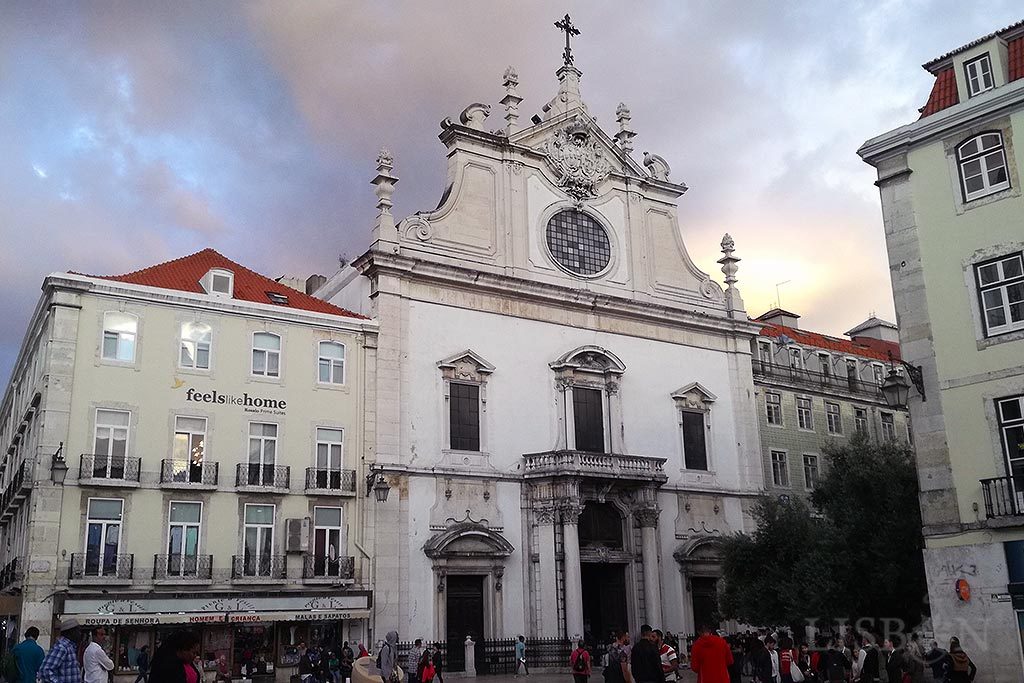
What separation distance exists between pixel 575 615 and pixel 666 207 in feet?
61.3

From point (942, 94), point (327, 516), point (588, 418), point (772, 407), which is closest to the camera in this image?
point (942, 94)

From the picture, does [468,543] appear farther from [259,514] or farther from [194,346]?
[194,346]

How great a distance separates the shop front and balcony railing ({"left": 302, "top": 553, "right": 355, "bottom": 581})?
0.72 metres

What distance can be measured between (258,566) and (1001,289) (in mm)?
22160

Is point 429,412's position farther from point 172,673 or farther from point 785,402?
point 172,673

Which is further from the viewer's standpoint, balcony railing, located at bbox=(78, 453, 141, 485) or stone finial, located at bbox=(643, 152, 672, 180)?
stone finial, located at bbox=(643, 152, 672, 180)

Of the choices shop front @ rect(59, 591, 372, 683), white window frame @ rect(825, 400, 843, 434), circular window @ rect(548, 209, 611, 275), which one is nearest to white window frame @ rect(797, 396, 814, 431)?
white window frame @ rect(825, 400, 843, 434)

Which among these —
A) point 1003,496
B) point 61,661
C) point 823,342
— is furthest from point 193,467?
point 823,342

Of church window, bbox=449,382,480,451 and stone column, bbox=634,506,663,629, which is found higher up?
church window, bbox=449,382,480,451

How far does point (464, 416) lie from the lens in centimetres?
3644

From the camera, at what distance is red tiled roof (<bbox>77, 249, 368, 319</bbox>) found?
107 feet

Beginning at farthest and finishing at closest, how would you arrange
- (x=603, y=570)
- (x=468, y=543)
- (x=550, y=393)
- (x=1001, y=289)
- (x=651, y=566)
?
(x=550, y=393) → (x=603, y=570) → (x=651, y=566) → (x=468, y=543) → (x=1001, y=289)

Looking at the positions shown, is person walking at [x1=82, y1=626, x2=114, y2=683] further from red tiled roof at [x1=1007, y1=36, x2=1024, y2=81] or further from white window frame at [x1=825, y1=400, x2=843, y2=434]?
white window frame at [x1=825, y1=400, x2=843, y2=434]

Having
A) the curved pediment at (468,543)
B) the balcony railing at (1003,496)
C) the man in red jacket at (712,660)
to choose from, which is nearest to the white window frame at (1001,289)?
the balcony railing at (1003,496)
